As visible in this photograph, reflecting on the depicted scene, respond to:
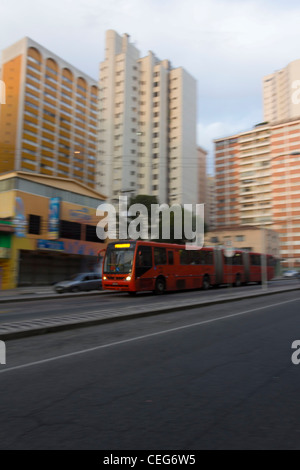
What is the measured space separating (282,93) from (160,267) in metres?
147

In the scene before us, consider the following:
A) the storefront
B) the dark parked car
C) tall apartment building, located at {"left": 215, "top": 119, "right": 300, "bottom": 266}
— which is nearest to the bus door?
the dark parked car

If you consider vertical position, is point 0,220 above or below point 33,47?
below

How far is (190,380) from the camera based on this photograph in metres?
4.61

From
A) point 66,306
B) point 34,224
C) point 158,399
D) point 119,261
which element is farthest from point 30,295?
point 158,399

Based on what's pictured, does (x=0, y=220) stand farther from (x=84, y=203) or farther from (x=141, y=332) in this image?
(x=141, y=332)

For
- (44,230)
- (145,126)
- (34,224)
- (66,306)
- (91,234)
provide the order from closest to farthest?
(66,306) → (34,224) → (44,230) → (91,234) → (145,126)

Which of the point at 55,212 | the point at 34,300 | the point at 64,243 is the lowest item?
the point at 34,300

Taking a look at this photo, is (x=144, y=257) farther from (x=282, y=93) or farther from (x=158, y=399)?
(x=282, y=93)

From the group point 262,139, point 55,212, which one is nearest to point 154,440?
point 55,212

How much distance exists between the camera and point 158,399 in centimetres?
394

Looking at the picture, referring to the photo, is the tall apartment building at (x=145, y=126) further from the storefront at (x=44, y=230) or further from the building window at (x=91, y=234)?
the storefront at (x=44, y=230)

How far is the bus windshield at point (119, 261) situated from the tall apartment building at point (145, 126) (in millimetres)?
65250

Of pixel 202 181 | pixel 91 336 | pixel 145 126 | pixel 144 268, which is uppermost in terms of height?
pixel 145 126

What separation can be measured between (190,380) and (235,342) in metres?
2.58
